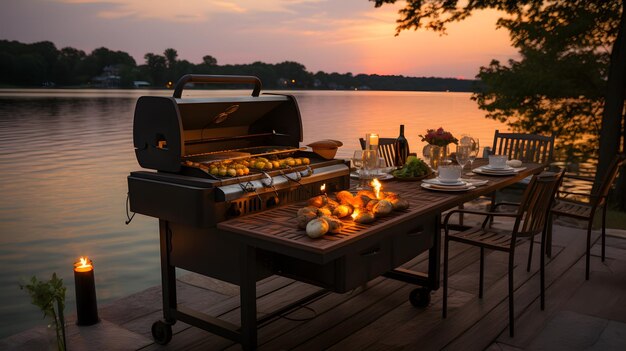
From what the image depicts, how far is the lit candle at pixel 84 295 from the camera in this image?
302cm

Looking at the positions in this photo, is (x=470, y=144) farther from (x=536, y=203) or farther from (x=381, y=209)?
(x=381, y=209)

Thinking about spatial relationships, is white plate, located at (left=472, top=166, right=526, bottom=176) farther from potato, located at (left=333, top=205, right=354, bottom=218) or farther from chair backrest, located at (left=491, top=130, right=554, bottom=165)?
potato, located at (left=333, top=205, right=354, bottom=218)

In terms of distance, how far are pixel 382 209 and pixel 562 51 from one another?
363 inches

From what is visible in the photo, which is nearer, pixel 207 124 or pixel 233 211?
pixel 233 211

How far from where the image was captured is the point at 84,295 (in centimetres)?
302

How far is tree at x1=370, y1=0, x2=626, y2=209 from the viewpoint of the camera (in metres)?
7.69

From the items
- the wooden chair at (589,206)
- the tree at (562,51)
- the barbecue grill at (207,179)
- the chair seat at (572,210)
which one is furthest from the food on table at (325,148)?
the tree at (562,51)

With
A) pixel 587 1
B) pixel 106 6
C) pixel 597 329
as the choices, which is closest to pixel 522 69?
pixel 587 1

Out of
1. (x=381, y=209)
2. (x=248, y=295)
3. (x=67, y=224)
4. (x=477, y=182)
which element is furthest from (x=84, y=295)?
(x=67, y=224)

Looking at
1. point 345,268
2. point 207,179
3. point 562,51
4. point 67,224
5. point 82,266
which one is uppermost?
point 562,51

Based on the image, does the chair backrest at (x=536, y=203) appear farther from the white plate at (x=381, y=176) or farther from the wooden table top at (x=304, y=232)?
the white plate at (x=381, y=176)

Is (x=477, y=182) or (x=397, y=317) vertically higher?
(x=477, y=182)

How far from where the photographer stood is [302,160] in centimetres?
287

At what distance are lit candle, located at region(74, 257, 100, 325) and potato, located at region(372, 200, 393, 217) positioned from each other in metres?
1.72
